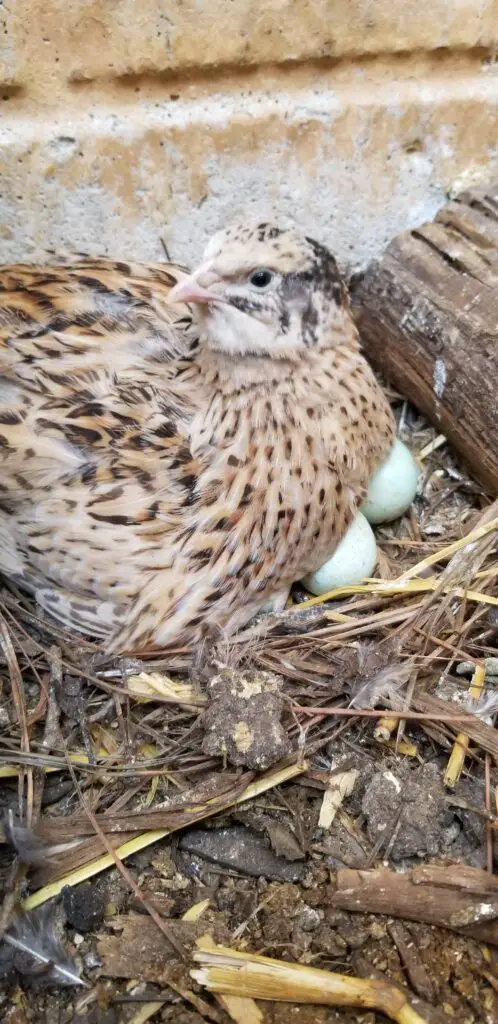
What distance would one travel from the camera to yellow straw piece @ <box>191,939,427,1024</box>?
1444mm

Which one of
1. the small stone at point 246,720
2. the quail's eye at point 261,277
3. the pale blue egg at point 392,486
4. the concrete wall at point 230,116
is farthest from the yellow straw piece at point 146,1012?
the concrete wall at point 230,116

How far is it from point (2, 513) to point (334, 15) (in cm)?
159

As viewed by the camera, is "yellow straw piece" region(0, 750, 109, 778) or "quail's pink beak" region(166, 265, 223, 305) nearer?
"quail's pink beak" region(166, 265, 223, 305)

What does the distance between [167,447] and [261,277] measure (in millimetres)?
445

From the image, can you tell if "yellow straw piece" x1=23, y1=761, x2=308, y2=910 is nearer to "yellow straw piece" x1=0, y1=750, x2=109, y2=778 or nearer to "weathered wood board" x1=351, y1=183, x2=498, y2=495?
"yellow straw piece" x1=0, y1=750, x2=109, y2=778

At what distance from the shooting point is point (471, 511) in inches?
90.4

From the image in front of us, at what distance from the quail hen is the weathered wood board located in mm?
412

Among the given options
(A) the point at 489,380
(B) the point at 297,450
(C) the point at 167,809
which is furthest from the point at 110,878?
(A) the point at 489,380

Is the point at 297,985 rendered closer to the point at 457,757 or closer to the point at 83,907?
the point at 83,907

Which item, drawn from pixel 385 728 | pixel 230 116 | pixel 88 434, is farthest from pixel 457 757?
pixel 230 116

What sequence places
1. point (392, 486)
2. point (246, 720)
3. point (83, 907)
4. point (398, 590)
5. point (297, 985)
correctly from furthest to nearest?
point (392, 486) → point (398, 590) → point (246, 720) → point (83, 907) → point (297, 985)

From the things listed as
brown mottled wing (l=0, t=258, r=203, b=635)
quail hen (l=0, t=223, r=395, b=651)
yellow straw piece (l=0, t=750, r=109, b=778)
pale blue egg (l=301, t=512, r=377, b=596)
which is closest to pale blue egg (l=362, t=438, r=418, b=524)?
pale blue egg (l=301, t=512, r=377, b=596)

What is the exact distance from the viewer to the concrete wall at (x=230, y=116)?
2.09 meters

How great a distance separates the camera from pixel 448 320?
7.42 ft
